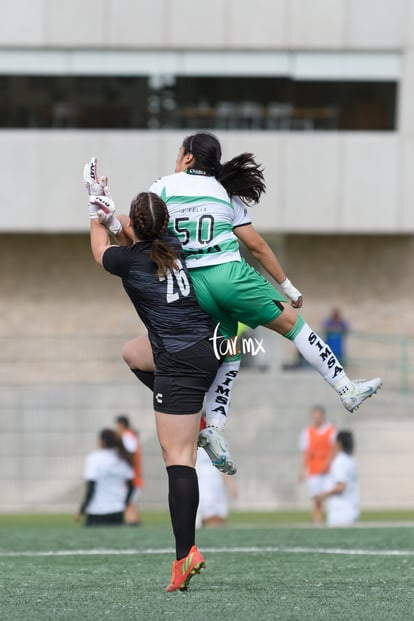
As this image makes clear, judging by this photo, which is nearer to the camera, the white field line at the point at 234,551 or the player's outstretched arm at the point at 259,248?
the player's outstretched arm at the point at 259,248

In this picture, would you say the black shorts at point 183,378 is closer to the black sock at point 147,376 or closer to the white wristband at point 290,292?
the black sock at point 147,376

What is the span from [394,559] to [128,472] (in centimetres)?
765

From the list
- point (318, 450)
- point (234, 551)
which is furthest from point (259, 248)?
point (318, 450)

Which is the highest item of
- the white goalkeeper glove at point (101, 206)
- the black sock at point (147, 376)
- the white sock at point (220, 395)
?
the white goalkeeper glove at point (101, 206)

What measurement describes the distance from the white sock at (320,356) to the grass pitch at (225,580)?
3.53 feet

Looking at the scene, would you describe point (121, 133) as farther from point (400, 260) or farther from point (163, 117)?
point (400, 260)

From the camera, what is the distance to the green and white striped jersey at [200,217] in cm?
656

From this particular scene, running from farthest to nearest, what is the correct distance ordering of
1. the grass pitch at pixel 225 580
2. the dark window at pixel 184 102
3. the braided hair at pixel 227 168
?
the dark window at pixel 184 102, the braided hair at pixel 227 168, the grass pitch at pixel 225 580

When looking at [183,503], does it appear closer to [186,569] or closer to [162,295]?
[186,569]

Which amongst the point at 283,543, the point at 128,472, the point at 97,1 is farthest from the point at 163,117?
the point at 283,543

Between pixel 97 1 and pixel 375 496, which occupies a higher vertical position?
pixel 97 1

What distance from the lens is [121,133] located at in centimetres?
2508

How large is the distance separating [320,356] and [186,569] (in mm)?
1570

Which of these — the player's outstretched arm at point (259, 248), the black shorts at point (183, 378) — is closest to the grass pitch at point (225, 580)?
the black shorts at point (183, 378)
